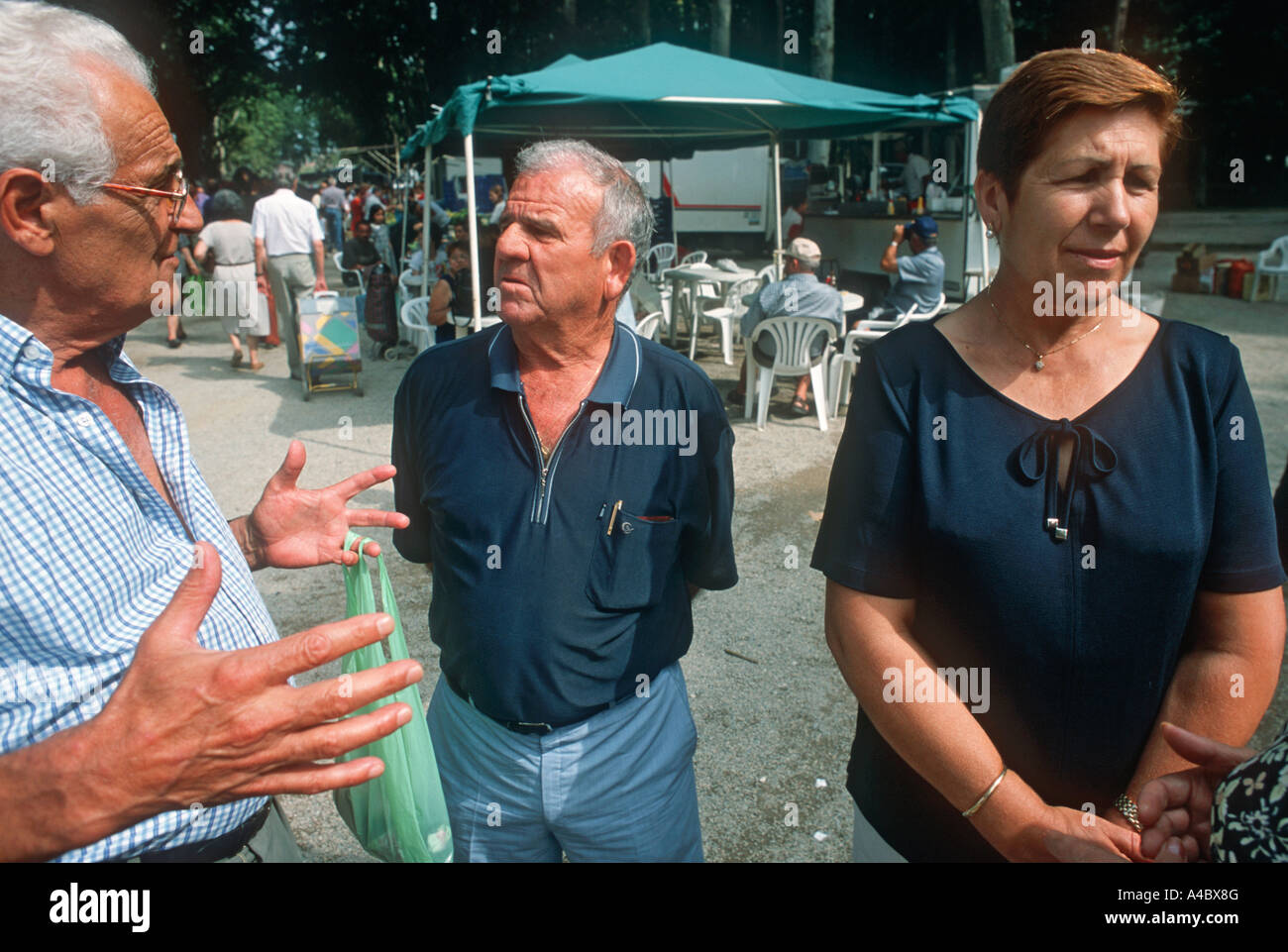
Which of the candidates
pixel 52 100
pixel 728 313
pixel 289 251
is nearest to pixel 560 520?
pixel 52 100

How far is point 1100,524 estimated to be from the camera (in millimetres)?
1389

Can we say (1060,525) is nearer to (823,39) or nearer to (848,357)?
(848,357)

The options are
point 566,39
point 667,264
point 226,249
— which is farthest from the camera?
point 566,39

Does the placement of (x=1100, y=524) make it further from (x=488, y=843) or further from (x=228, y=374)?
(x=228, y=374)

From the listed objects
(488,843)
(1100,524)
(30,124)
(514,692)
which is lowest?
(488,843)

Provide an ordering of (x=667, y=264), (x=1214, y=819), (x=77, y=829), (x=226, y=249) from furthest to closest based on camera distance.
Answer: (x=667, y=264), (x=226, y=249), (x=1214, y=819), (x=77, y=829)

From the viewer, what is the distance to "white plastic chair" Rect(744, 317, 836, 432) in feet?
24.1

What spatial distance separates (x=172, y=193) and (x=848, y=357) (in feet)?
22.6

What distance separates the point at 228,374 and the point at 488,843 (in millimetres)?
9254

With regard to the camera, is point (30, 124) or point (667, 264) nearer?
point (30, 124)

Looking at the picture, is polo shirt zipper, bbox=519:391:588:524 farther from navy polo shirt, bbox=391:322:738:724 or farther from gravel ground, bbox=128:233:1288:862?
gravel ground, bbox=128:233:1288:862

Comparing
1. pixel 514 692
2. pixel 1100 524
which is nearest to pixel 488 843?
pixel 514 692

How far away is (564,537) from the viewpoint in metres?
1.86

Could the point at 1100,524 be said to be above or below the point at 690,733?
above
